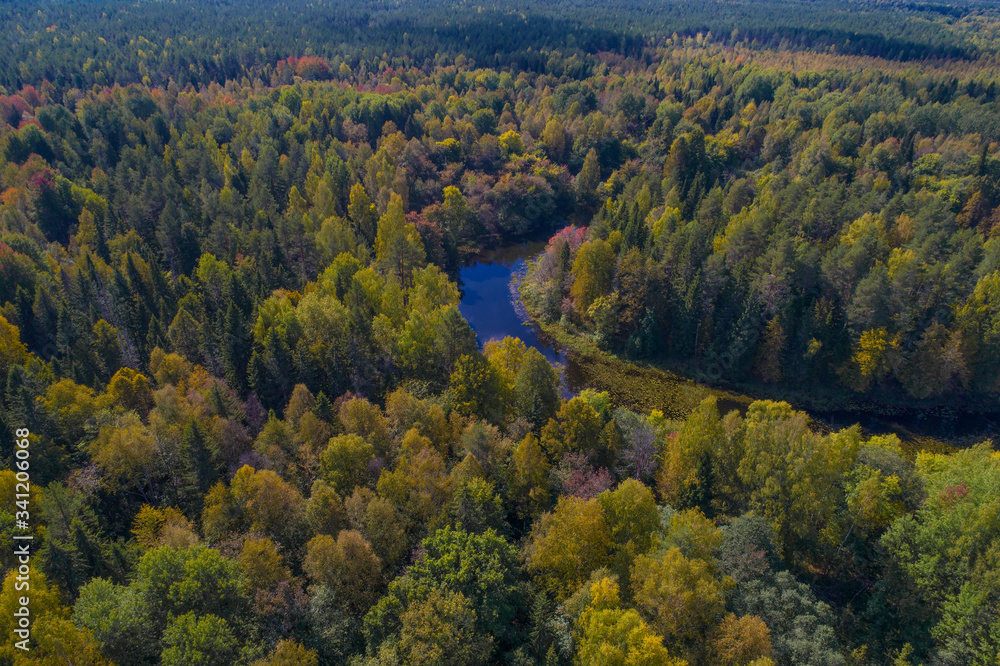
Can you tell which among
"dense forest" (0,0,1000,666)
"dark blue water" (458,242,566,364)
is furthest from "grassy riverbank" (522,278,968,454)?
"dark blue water" (458,242,566,364)

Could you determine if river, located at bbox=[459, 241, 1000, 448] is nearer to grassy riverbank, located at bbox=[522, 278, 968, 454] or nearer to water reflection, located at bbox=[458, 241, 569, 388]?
grassy riverbank, located at bbox=[522, 278, 968, 454]

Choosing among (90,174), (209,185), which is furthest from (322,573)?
(90,174)

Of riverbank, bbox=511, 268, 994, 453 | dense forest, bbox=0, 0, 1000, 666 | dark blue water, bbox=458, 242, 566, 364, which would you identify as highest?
dense forest, bbox=0, 0, 1000, 666

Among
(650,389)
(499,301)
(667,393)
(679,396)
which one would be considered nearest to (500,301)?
(499,301)

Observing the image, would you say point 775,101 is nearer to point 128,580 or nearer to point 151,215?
point 151,215

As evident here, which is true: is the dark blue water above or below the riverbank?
above
